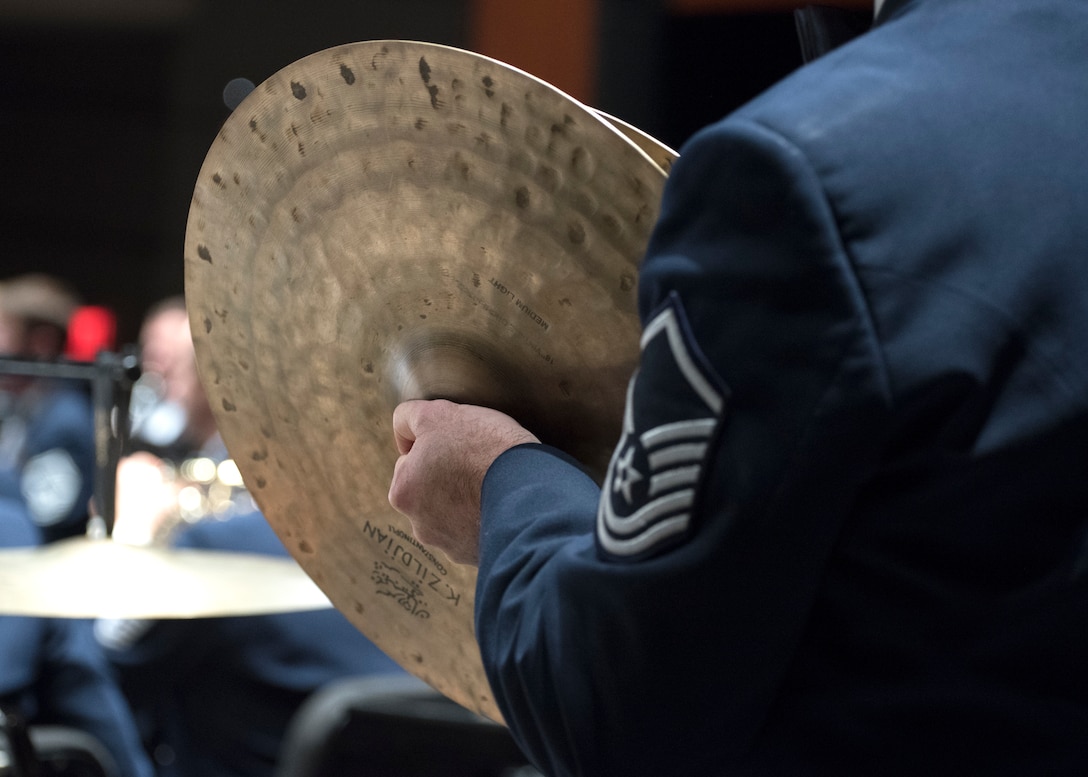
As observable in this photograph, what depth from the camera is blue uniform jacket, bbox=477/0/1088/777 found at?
1.40 ft

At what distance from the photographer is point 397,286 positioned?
0.70 meters

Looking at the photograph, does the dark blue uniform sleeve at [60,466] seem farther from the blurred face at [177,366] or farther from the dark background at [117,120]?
the dark background at [117,120]

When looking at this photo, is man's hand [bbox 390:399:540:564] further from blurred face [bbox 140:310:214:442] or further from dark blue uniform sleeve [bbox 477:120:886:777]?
blurred face [bbox 140:310:214:442]

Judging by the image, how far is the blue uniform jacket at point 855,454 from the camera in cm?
43

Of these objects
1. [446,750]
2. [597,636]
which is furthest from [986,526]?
[446,750]

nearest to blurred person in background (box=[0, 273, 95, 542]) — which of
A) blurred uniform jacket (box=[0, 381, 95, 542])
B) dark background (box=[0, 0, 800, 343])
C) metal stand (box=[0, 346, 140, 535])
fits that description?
blurred uniform jacket (box=[0, 381, 95, 542])

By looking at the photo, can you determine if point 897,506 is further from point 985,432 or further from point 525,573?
point 525,573

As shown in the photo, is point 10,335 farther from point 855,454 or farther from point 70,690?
point 855,454

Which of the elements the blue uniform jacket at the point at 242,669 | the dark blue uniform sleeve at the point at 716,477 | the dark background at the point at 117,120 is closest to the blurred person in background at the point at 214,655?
the blue uniform jacket at the point at 242,669

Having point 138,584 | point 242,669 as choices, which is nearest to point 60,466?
point 242,669

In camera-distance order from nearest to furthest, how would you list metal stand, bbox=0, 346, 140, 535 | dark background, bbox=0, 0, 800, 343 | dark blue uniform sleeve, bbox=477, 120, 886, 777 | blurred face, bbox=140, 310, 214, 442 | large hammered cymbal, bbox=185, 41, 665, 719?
1. dark blue uniform sleeve, bbox=477, 120, 886, 777
2. large hammered cymbal, bbox=185, 41, 665, 719
3. metal stand, bbox=0, 346, 140, 535
4. blurred face, bbox=140, 310, 214, 442
5. dark background, bbox=0, 0, 800, 343

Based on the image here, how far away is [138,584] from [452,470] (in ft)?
3.48

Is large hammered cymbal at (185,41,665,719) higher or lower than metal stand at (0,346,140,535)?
higher

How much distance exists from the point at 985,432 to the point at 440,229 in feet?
1.05
